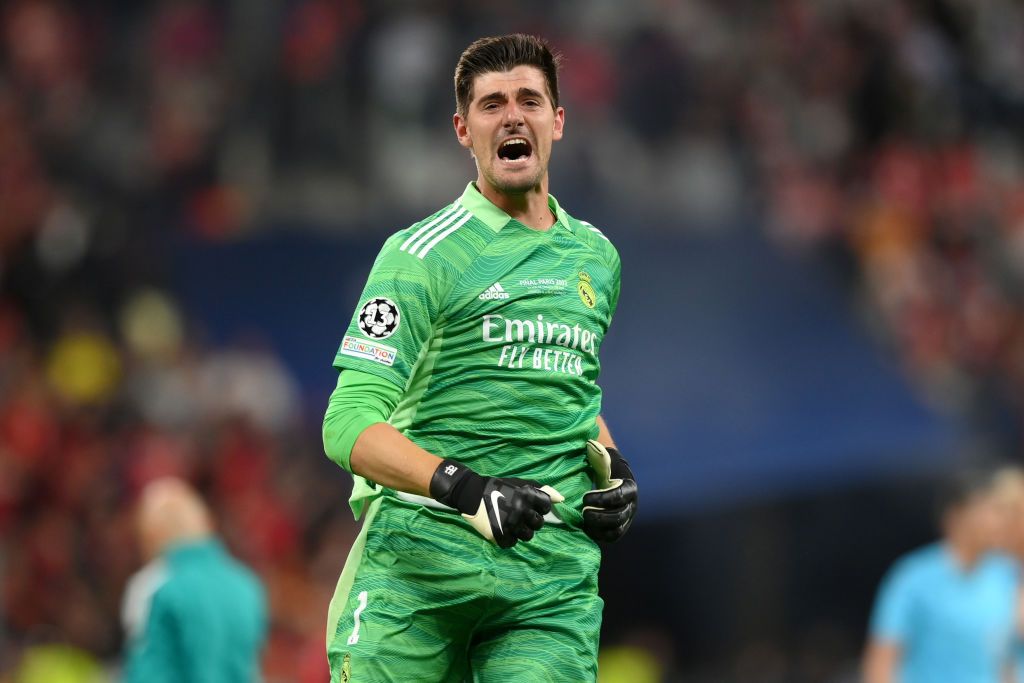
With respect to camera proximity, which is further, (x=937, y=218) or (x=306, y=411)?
(x=937, y=218)

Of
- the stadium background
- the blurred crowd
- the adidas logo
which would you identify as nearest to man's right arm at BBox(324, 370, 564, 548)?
the adidas logo

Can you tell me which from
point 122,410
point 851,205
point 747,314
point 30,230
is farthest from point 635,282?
point 30,230

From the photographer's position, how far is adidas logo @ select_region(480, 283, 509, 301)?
3.87m

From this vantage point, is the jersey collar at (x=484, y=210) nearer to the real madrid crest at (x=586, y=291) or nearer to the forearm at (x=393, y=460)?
the real madrid crest at (x=586, y=291)

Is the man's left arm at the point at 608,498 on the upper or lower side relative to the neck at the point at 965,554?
lower

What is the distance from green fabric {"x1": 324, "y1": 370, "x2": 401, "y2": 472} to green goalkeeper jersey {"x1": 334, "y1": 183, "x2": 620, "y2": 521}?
31 mm

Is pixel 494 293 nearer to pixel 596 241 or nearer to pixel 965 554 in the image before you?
pixel 596 241

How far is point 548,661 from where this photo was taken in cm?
381

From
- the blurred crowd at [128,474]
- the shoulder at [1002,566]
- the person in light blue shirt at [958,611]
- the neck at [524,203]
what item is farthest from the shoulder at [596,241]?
the blurred crowd at [128,474]

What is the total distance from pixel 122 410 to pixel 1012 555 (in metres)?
6.63

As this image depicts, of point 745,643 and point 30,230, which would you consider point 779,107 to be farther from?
point 30,230

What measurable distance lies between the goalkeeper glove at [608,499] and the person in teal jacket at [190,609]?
3.38 m

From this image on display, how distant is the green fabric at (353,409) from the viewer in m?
3.64

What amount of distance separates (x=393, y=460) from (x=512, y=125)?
955 mm
